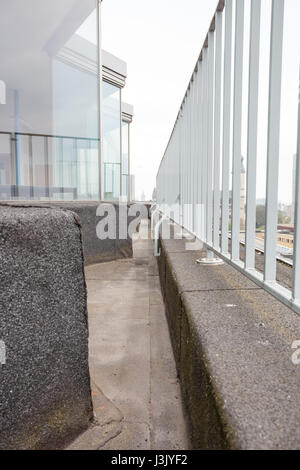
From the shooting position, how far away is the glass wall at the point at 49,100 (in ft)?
16.5

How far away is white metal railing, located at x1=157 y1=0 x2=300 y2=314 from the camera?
1057 mm

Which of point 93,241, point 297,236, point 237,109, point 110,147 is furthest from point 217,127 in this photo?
point 110,147

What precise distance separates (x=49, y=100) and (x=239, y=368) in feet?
19.9

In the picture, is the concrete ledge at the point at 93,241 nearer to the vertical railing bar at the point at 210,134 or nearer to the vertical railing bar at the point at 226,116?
the vertical railing bar at the point at 210,134

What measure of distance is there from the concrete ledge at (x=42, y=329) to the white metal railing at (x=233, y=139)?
0.64 m

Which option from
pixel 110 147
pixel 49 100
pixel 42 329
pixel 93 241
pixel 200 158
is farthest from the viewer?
pixel 110 147

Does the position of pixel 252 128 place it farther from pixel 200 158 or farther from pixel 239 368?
pixel 200 158

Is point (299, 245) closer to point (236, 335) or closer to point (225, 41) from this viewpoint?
point (236, 335)

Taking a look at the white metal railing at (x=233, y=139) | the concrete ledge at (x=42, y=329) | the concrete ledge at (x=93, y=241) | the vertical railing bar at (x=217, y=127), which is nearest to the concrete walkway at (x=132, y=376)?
the concrete ledge at (x=42, y=329)

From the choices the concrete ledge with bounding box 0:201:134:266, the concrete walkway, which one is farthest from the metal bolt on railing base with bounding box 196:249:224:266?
the concrete ledge with bounding box 0:201:134:266

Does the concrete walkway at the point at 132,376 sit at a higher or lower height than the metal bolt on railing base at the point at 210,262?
lower

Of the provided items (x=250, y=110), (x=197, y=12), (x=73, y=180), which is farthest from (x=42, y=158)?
(x=250, y=110)

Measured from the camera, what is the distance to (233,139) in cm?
153

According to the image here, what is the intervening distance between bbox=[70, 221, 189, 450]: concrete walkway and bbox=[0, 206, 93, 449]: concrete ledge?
0.43 feet
